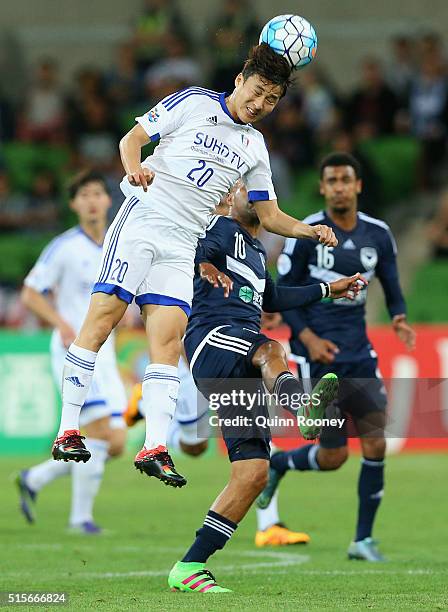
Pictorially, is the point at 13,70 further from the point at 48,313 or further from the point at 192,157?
the point at 192,157

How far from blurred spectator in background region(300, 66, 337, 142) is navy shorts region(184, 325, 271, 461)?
45.1 feet

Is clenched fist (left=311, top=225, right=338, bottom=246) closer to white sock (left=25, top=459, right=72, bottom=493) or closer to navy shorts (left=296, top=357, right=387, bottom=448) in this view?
navy shorts (left=296, top=357, right=387, bottom=448)

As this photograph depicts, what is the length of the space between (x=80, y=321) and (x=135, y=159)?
4207 millimetres

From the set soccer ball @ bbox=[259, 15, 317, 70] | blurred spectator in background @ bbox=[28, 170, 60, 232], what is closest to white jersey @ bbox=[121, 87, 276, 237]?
soccer ball @ bbox=[259, 15, 317, 70]

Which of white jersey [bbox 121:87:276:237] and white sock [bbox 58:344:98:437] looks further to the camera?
white jersey [bbox 121:87:276:237]

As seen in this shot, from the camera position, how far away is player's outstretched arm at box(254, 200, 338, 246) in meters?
7.11

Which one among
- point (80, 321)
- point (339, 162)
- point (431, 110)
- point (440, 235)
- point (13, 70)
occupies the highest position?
point (13, 70)

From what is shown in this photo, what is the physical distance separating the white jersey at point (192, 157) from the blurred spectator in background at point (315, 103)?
1370 cm

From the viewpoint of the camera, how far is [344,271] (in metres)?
9.23

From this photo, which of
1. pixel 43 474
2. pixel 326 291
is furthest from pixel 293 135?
pixel 326 291

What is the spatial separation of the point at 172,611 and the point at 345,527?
14.5 feet

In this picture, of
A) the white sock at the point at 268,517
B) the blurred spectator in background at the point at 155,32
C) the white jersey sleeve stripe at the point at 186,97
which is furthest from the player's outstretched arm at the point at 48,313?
the blurred spectator in background at the point at 155,32

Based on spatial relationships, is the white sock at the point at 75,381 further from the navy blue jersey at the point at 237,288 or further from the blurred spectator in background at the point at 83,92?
the blurred spectator in background at the point at 83,92

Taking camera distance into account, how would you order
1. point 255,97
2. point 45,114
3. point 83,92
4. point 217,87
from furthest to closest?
1. point 45,114
2. point 83,92
3. point 217,87
4. point 255,97
